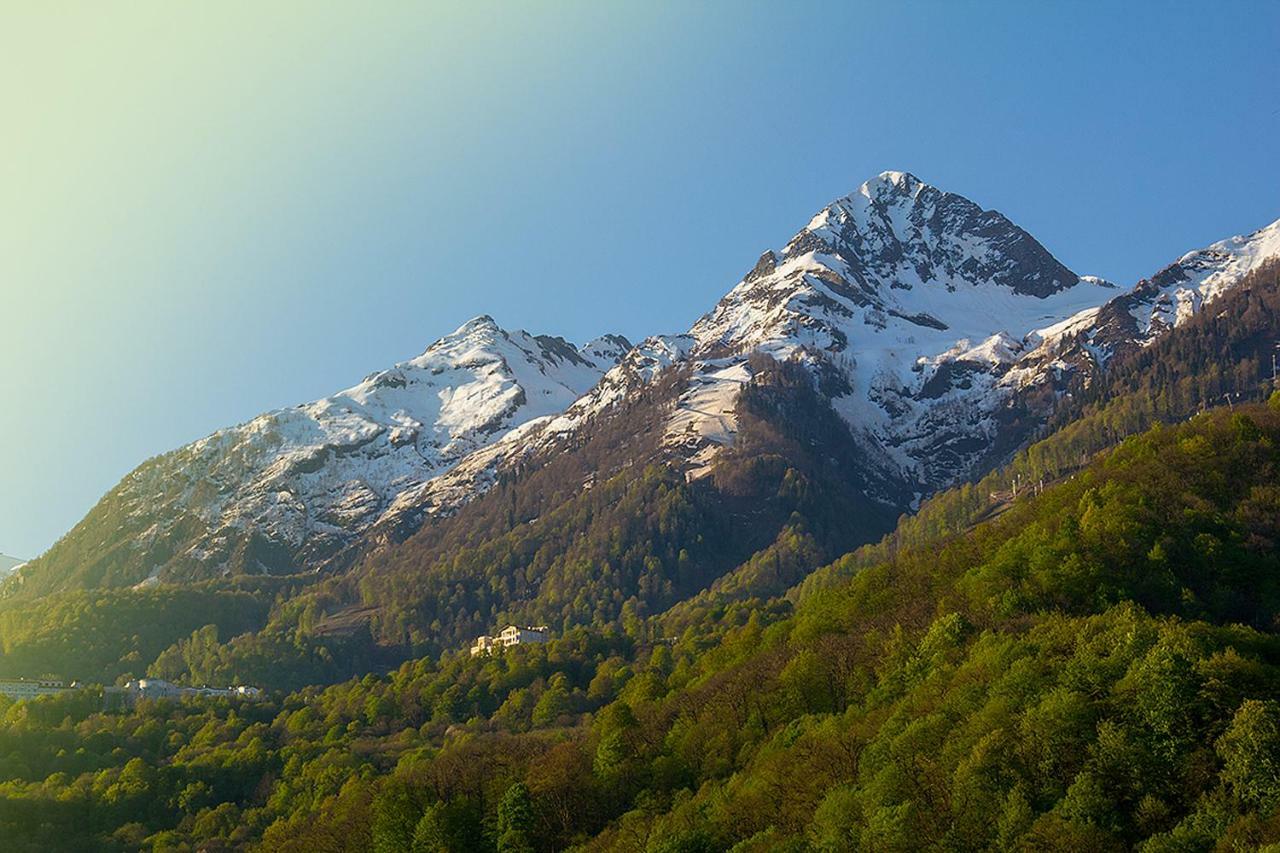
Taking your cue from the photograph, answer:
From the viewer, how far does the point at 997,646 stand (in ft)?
293

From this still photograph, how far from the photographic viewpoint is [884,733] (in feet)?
269

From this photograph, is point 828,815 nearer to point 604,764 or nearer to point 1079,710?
point 1079,710

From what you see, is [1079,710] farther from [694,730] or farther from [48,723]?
[48,723]

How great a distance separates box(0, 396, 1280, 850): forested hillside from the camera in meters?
69.9

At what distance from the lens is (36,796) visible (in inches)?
5017

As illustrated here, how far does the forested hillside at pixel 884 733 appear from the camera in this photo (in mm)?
69875

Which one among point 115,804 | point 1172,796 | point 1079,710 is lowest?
point 1172,796

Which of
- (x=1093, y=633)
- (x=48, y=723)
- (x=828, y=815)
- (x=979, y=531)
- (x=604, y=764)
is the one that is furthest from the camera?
(x=48, y=723)

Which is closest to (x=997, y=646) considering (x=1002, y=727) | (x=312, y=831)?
(x=1002, y=727)

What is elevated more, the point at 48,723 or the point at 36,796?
the point at 48,723

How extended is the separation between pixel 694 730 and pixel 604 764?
322 inches

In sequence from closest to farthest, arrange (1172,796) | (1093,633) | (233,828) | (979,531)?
(1172,796) < (1093,633) < (233,828) < (979,531)

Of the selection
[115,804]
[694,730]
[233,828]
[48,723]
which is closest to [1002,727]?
[694,730]

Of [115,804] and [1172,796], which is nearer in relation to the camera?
[1172,796]
